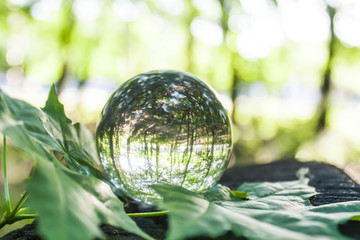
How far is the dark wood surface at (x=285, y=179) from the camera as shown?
0.99 meters

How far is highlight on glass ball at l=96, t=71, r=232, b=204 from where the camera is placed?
1130mm

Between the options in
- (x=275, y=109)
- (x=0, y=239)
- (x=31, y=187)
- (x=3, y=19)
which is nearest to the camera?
(x=31, y=187)

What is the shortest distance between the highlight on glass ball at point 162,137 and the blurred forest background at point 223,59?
23.6 ft

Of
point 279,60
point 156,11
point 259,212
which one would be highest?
point 156,11

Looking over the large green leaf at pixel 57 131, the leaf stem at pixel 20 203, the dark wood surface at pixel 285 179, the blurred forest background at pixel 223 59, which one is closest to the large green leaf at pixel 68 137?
the large green leaf at pixel 57 131

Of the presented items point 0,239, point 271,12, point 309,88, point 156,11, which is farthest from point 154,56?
point 0,239

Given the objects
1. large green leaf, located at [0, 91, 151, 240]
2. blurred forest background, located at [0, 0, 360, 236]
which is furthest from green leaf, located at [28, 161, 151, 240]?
blurred forest background, located at [0, 0, 360, 236]

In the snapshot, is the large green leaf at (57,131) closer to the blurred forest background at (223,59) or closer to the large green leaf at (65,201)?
the large green leaf at (65,201)

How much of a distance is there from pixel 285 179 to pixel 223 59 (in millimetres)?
9664

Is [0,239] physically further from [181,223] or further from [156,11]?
[156,11]

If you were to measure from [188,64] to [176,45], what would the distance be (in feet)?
4.35

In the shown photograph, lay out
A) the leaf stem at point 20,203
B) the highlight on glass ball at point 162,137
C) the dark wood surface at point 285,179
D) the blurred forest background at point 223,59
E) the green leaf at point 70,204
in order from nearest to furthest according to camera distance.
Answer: the green leaf at point 70,204 < the leaf stem at point 20,203 < the dark wood surface at point 285,179 < the highlight on glass ball at point 162,137 < the blurred forest background at point 223,59

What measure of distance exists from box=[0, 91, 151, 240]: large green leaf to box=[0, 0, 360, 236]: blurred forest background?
7.81m

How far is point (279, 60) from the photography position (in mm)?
10164
